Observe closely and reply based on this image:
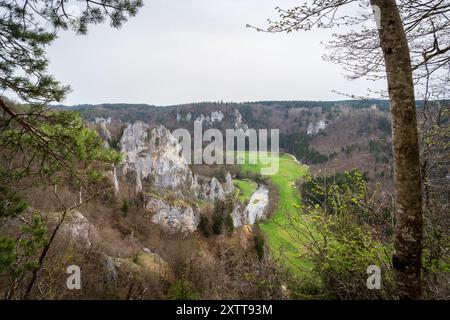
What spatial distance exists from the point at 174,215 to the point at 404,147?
47962mm

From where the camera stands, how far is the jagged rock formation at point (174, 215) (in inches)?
1889

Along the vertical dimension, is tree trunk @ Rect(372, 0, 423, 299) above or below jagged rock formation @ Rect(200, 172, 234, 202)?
above

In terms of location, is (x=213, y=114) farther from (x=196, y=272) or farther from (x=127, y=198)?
(x=196, y=272)

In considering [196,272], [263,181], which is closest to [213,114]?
[263,181]

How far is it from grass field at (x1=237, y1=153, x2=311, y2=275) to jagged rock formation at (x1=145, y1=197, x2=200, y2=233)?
1056cm

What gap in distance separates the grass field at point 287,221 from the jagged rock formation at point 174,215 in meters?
10.6

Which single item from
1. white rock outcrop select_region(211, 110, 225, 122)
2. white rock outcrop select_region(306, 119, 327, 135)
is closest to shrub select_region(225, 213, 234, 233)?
white rock outcrop select_region(211, 110, 225, 122)

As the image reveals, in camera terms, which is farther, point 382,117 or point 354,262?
point 382,117

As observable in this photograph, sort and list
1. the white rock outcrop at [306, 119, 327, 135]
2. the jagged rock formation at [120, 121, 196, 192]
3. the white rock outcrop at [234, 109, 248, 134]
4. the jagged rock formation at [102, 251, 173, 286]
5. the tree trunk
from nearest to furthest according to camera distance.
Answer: the tree trunk < the jagged rock formation at [102, 251, 173, 286] < the jagged rock formation at [120, 121, 196, 192] < the white rock outcrop at [234, 109, 248, 134] < the white rock outcrop at [306, 119, 327, 135]

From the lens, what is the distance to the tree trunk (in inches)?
127

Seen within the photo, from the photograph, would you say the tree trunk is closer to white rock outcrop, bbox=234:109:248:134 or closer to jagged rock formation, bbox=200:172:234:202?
jagged rock formation, bbox=200:172:234:202

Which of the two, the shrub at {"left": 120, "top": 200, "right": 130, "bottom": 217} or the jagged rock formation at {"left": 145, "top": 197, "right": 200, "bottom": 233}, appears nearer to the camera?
the shrub at {"left": 120, "top": 200, "right": 130, "bottom": 217}

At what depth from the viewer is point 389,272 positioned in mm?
A: 4379
